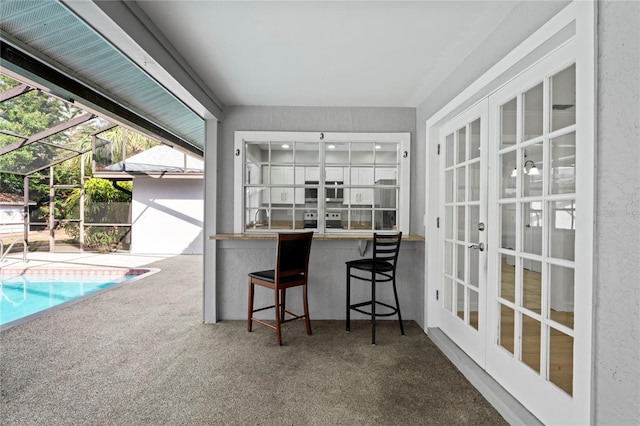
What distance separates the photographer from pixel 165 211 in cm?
906

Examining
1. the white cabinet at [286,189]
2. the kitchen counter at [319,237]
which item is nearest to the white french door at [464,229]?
the kitchen counter at [319,237]

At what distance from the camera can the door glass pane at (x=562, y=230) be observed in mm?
1623

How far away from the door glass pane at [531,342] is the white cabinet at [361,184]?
216cm

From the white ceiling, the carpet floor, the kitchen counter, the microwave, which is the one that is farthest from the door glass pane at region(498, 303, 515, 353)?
the microwave

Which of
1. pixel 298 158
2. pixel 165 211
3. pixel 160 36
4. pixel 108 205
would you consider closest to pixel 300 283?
pixel 298 158

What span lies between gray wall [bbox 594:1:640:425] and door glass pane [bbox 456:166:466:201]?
4.98 feet

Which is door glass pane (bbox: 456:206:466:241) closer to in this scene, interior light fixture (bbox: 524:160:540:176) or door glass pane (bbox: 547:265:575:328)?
interior light fixture (bbox: 524:160:540:176)

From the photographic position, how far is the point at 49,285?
6.00 metres

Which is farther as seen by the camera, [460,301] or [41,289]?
[41,289]

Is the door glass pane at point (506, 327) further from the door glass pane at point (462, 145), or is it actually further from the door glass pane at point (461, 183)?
the door glass pane at point (462, 145)

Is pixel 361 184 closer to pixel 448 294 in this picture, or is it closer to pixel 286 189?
pixel 286 189

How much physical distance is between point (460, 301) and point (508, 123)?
1.54 meters

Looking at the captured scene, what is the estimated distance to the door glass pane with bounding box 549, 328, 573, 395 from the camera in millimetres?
1725

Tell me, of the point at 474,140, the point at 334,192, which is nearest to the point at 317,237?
the point at 334,192
